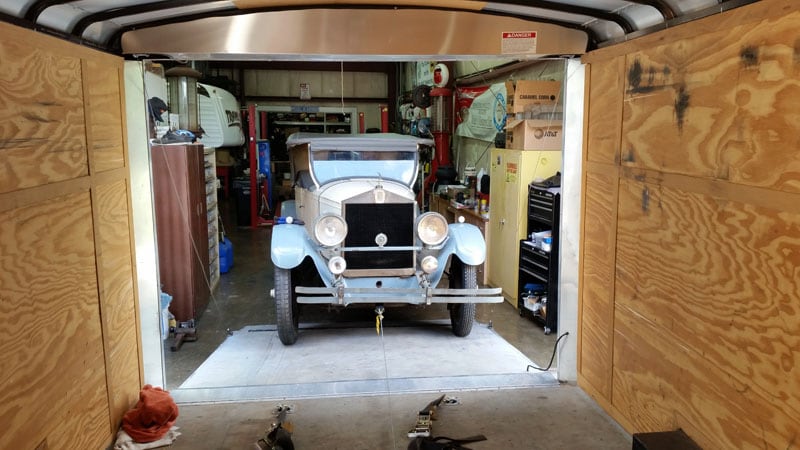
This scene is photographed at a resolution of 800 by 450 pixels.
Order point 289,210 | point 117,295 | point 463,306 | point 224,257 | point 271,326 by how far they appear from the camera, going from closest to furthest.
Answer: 1. point 117,295
2. point 463,306
3. point 271,326
4. point 289,210
5. point 224,257

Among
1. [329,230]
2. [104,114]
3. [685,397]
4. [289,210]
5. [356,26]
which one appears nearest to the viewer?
[685,397]

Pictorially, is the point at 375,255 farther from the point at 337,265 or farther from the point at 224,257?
the point at 224,257

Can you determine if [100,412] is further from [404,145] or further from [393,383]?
[404,145]

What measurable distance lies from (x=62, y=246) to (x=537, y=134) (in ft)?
14.8

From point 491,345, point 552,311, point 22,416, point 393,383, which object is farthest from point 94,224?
point 552,311

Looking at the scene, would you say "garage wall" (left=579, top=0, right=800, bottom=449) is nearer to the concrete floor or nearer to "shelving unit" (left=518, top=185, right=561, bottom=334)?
the concrete floor

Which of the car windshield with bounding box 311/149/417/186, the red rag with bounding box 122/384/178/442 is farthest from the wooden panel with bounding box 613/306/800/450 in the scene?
the car windshield with bounding box 311/149/417/186

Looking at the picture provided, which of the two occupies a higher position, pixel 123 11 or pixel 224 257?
pixel 123 11

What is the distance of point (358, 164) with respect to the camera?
5.45 metres

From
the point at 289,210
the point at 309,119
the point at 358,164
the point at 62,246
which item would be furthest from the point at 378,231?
the point at 309,119

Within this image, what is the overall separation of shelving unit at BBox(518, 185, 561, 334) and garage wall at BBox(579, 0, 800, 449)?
84.6 inches

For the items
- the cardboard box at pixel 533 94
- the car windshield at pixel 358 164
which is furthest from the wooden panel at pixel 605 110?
the cardboard box at pixel 533 94

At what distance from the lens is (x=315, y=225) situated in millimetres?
4406

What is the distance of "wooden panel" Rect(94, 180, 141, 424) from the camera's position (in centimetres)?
259
